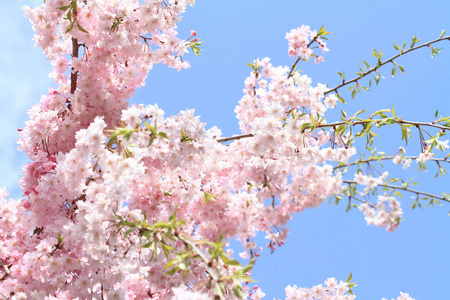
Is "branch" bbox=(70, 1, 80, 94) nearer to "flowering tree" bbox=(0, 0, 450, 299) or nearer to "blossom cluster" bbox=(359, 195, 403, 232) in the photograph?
"flowering tree" bbox=(0, 0, 450, 299)

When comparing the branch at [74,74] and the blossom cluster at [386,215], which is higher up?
the branch at [74,74]

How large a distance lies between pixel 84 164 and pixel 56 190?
28.9 inches

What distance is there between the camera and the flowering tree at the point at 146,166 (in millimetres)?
3895

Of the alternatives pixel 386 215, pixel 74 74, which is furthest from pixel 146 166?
pixel 386 215

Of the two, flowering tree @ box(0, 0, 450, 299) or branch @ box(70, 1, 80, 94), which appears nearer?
flowering tree @ box(0, 0, 450, 299)

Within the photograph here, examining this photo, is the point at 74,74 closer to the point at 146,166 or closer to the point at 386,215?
the point at 146,166

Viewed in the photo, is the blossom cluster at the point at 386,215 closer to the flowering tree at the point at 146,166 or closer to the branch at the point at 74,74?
the flowering tree at the point at 146,166

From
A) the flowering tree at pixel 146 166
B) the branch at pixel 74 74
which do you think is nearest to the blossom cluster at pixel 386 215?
the flowering tree at pixel 146 166

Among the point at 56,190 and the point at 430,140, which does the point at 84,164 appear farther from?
the point at 430,140

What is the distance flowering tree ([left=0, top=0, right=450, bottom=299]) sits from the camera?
3895 mm

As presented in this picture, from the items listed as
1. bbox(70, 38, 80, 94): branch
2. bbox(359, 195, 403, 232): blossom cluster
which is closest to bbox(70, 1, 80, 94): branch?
bbox(70, 38, 80, 94): branch

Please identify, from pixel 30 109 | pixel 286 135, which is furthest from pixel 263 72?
pixel 30 109

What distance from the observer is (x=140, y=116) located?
3414 millimetres

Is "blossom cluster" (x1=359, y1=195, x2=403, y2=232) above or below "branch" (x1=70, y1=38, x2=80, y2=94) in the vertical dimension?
below
